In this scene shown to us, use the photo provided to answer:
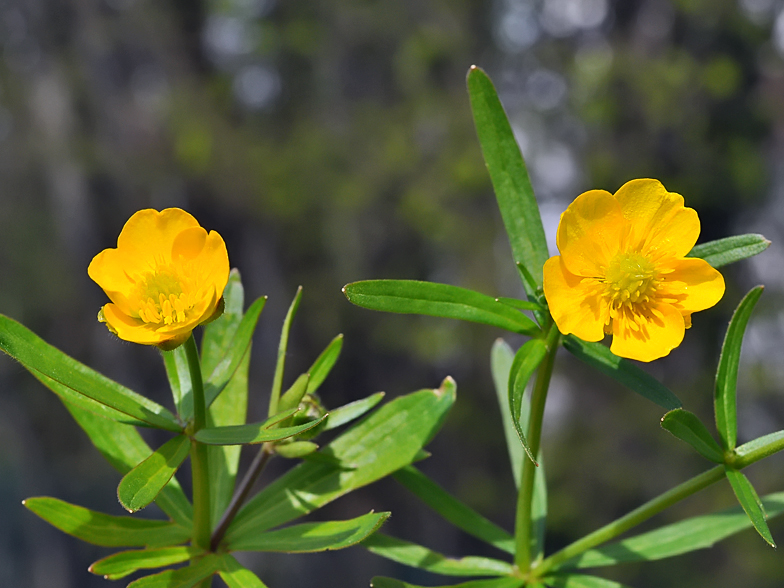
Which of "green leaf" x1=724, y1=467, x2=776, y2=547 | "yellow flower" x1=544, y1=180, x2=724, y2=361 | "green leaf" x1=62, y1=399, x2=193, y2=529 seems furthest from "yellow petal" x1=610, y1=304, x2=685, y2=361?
"green leaf" x1=62, y1=399, x2=193, y2=529

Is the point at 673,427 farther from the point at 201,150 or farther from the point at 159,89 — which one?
the point at 159,89

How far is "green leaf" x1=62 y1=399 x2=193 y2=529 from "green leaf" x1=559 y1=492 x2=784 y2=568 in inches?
15.2

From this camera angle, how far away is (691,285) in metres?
0.57

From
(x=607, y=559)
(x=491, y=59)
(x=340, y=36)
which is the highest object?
(x=340, y=36)

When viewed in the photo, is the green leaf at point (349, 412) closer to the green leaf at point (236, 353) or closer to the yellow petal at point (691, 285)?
the green leaf at point (236, 353)

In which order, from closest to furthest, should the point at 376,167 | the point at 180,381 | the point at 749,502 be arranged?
the point at 749,502
the point at 180,381
the point at 376,167

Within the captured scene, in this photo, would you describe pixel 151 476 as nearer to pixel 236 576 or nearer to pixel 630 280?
pixel 236 576

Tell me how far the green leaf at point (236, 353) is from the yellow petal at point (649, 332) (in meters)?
0.31

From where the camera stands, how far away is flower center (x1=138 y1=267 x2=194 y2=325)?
546 millimetres

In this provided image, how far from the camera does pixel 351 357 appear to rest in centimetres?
742

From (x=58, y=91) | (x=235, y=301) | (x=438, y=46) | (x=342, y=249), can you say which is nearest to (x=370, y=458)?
(x=235, y=301)

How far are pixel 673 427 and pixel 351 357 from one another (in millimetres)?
6963

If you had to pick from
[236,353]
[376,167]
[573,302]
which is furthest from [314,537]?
[376,167]

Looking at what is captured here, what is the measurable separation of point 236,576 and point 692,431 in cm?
40
